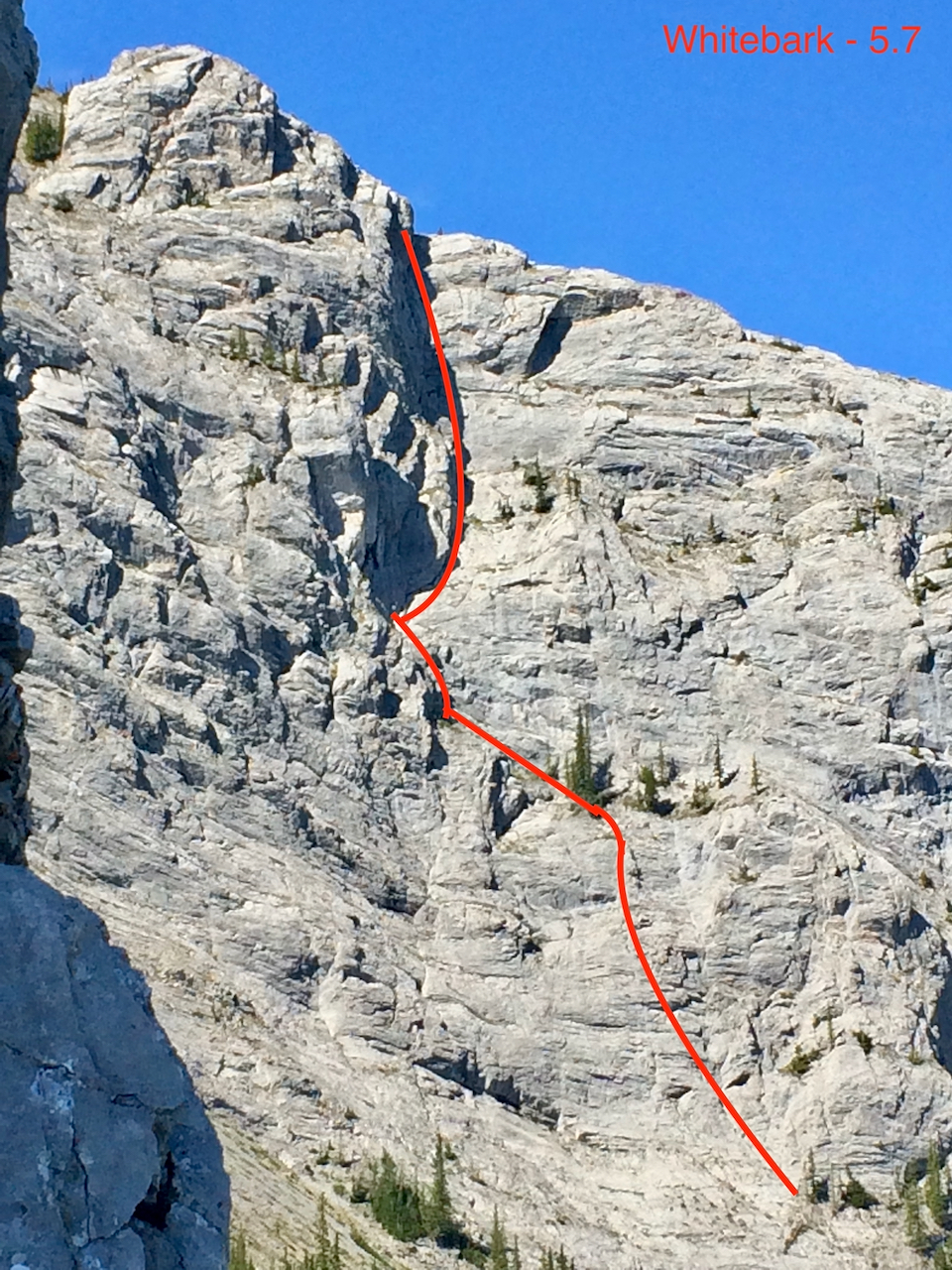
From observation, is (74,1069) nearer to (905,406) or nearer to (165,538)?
(165,538)

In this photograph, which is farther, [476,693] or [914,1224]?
[476,693]

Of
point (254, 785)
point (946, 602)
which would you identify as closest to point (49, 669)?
point (254, 785)

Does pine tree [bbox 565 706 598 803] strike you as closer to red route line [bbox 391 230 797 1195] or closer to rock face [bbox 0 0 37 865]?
red route line [bbox 391 230 797 1195]

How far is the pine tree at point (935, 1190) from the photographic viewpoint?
2192 inches

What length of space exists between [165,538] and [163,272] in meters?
15.7

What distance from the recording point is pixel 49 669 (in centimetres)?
5728

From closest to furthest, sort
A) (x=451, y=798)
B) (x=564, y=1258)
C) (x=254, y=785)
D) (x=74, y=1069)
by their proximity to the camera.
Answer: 1. (x=74, y=1069)
2. (x=564, y=1258)
3. (x=254, y=785)
4. (x=451, y=798)

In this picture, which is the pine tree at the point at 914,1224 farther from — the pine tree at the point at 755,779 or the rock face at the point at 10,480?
the rock face at the point at 10,480

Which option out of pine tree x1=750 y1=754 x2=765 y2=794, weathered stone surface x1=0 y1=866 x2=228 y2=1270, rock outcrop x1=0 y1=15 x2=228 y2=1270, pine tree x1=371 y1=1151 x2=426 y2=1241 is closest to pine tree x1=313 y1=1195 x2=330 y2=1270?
pine tree x1=371 y1=1151 x2=426 y2=1241

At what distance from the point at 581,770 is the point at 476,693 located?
17.3 ft

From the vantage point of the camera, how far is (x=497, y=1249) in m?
48.8

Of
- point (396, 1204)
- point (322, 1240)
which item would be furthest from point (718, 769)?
point (322, 1240)

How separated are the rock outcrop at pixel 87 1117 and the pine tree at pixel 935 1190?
47.0 metres

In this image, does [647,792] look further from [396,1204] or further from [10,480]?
[10,480]
